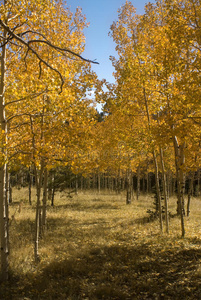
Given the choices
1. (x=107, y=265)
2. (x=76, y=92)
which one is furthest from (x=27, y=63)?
(x=107, y=265)

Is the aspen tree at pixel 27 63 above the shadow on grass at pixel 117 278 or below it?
above

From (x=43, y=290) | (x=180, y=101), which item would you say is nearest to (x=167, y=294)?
(x=43, y=290)

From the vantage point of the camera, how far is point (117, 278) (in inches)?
204

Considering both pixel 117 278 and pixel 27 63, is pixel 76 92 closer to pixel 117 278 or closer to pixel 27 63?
pixel 27 63

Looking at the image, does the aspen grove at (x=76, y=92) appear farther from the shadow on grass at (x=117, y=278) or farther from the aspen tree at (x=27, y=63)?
the shadow on grass at (x=117, y=278)

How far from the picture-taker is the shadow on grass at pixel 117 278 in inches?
181

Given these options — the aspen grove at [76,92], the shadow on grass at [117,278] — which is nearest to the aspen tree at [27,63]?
the aspen grove at [76,92]

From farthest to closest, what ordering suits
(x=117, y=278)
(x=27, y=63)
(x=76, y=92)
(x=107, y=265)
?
(x=76, y=92) → (x=27, y=63) → (x=107, y=265) → (x=117, y=278)

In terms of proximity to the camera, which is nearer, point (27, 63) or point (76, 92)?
point (27, 63)

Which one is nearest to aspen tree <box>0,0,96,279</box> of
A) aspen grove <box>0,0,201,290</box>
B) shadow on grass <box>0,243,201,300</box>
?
aspen grove <box>0,0,201,290</box>

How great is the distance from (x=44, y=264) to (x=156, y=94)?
663 cm

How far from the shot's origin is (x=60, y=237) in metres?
8.87

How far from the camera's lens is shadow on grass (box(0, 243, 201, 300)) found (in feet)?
15.1

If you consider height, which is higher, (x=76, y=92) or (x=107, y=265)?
(x=76, y=92)
